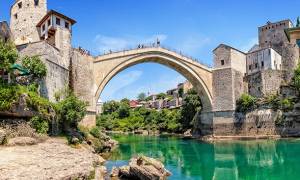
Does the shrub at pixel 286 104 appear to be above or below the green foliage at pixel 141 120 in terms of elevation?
above

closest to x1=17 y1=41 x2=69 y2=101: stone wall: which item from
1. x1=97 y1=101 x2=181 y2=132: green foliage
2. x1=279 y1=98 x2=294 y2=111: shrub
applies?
x1=279 y1=98 x2=294 y2=111: shrub

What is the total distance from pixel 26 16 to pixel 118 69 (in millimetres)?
9918

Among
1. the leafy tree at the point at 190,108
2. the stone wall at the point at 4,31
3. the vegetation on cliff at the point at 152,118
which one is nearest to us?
A: the stone wall at the point at 4,31

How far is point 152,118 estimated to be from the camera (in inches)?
2447

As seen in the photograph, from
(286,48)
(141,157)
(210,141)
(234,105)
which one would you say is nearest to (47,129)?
(141,157)

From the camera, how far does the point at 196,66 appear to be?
40.8 m

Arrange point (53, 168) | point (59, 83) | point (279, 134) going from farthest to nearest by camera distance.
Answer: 1. point (279, 134)
2. point (59, 83)
3. point (53, 168)

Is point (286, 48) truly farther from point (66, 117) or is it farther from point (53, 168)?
point (53, 168)

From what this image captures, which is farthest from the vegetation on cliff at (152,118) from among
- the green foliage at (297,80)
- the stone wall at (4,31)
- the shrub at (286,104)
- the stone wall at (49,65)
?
the stone wall at (4,31)

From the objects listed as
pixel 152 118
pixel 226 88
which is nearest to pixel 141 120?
pixel 152 118

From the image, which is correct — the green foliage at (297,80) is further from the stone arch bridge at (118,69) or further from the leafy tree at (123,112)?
the leafy tree at (123,112)

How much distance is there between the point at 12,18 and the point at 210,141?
78.1 feet

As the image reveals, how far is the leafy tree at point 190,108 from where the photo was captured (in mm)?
46250

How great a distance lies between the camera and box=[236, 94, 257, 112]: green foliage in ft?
128
